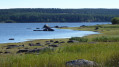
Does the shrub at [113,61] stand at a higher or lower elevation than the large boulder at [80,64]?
lower

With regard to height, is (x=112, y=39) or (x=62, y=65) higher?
(x=62, y=65)

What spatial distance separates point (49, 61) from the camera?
16.0m

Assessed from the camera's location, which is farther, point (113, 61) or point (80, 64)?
point (113, 61)

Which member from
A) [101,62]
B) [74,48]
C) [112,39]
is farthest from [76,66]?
[112,39]

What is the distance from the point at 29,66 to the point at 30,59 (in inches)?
52.1

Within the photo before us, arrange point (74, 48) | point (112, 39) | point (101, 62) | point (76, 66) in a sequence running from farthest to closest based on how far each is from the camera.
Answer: point (112, 39) < point (74, 48) < point (101, 62) < point (76, 66)

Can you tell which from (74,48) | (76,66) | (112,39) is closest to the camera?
(76,66)

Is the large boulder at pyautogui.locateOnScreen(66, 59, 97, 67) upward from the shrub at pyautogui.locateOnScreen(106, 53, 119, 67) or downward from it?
upward

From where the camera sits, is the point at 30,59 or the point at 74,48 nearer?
the point at 30,59

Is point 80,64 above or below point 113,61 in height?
above

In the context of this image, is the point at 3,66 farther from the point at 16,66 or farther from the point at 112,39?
the point at 112,39

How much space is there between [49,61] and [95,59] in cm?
270

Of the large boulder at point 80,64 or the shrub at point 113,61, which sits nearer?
the large boulder at point 80,64

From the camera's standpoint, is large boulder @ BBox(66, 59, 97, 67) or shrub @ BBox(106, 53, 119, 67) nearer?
large boulder @ BBox(66, 59, 97, 67)
